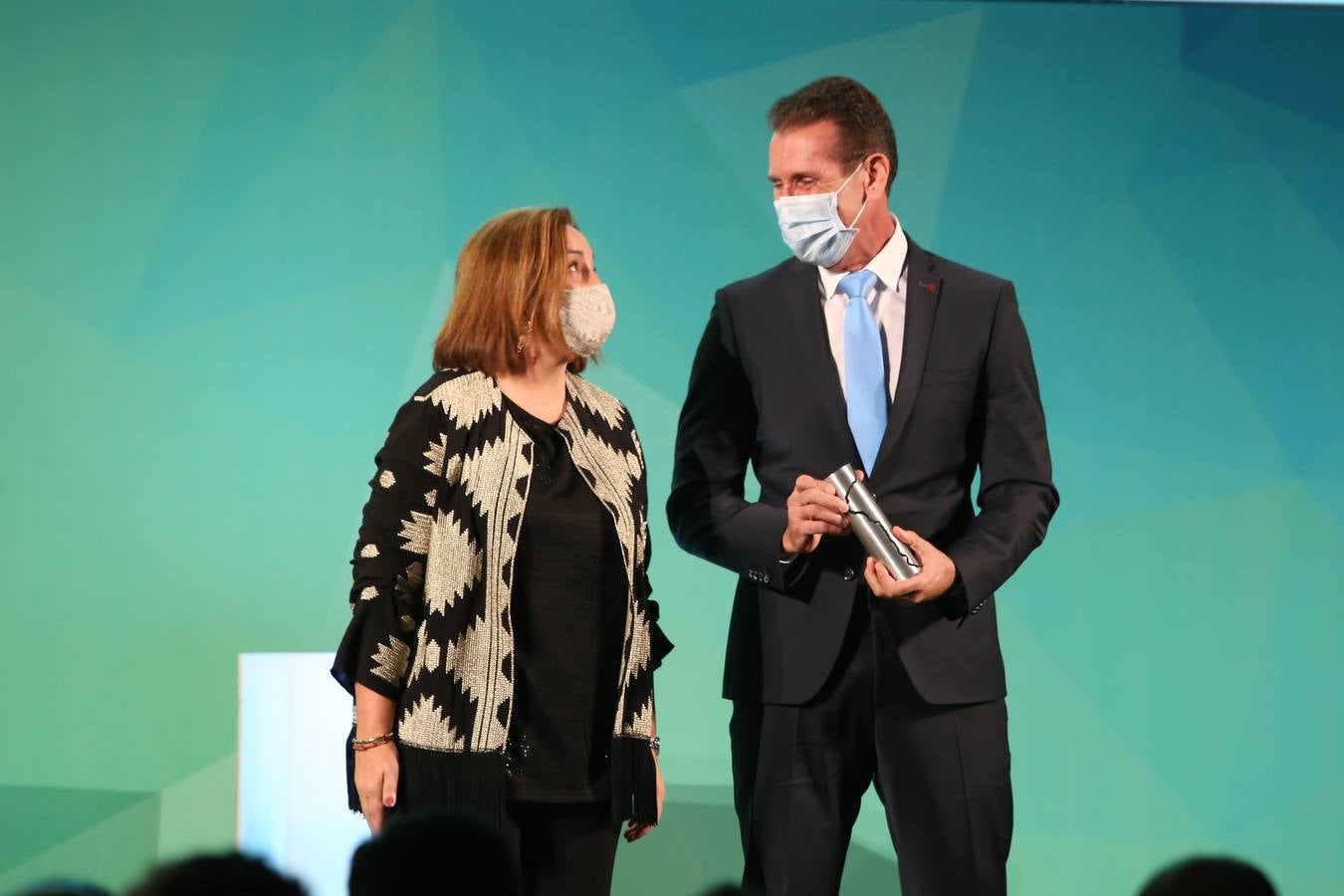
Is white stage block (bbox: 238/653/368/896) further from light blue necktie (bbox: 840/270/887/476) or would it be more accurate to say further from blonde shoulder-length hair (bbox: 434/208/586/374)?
light blue necktie (bbox: 840/270/887/476)

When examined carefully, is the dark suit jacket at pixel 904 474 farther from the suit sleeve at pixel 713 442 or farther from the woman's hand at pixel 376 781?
the woman's hand at pixel 376 781

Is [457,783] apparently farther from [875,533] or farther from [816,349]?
[816,349]

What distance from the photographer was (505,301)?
8.21ft

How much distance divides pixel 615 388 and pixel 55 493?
140 cm

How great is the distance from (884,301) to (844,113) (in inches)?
13.1

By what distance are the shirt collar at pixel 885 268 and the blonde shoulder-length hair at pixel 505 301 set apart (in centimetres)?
44

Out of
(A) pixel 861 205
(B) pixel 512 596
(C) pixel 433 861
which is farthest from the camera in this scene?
(A) pixel 861 205

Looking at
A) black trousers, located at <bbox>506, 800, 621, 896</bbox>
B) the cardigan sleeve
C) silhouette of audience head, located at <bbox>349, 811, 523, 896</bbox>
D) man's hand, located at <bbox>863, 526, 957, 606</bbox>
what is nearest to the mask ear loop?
man's hand, located at <bbox>863, 526, 957, 606</bbox>

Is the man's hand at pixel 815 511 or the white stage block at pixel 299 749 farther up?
the man's hand at pixel 815 511

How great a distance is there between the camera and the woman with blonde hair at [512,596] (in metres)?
2.33

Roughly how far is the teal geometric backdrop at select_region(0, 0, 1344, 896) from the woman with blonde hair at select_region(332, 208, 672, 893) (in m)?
1.49

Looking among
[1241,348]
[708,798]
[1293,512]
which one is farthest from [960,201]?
[708,798]

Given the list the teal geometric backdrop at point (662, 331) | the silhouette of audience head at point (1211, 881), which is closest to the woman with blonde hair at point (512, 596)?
the silhouette of audience head at point (1211, 881)

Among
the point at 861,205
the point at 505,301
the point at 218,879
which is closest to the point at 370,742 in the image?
the point at 505,301
